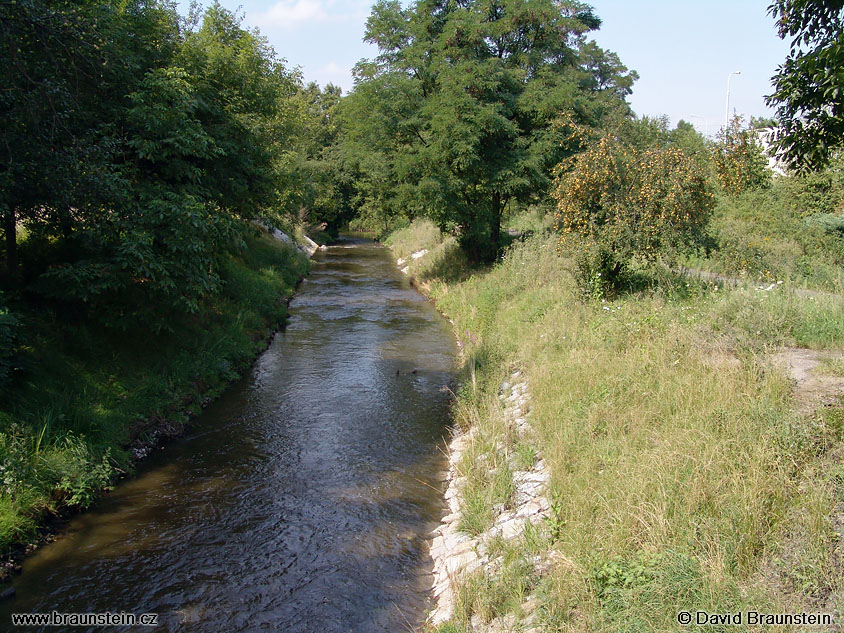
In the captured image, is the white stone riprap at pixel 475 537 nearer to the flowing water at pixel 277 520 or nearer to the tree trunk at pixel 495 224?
the flowing water at pixel 277 520

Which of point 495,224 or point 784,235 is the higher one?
point 495,224

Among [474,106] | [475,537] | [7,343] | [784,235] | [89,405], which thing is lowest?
[475,537]

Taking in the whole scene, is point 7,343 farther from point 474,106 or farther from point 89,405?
point 474,106

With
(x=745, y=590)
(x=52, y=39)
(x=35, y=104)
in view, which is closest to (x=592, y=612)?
(x=745, y=590)

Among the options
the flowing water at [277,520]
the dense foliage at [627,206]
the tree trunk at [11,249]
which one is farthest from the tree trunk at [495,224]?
the tree trunk at [11,249]

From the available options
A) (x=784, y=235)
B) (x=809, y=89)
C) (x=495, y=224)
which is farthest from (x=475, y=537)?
(x=495, y=224)

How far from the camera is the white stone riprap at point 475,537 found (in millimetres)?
5520

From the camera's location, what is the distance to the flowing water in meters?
5.80

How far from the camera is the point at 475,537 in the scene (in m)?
6.64

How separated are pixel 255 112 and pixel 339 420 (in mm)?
8626

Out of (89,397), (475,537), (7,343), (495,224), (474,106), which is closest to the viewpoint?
(475,537)

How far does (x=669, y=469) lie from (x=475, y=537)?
2.43m

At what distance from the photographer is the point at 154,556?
21.4 ft

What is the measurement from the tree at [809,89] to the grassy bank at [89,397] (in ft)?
31.3
